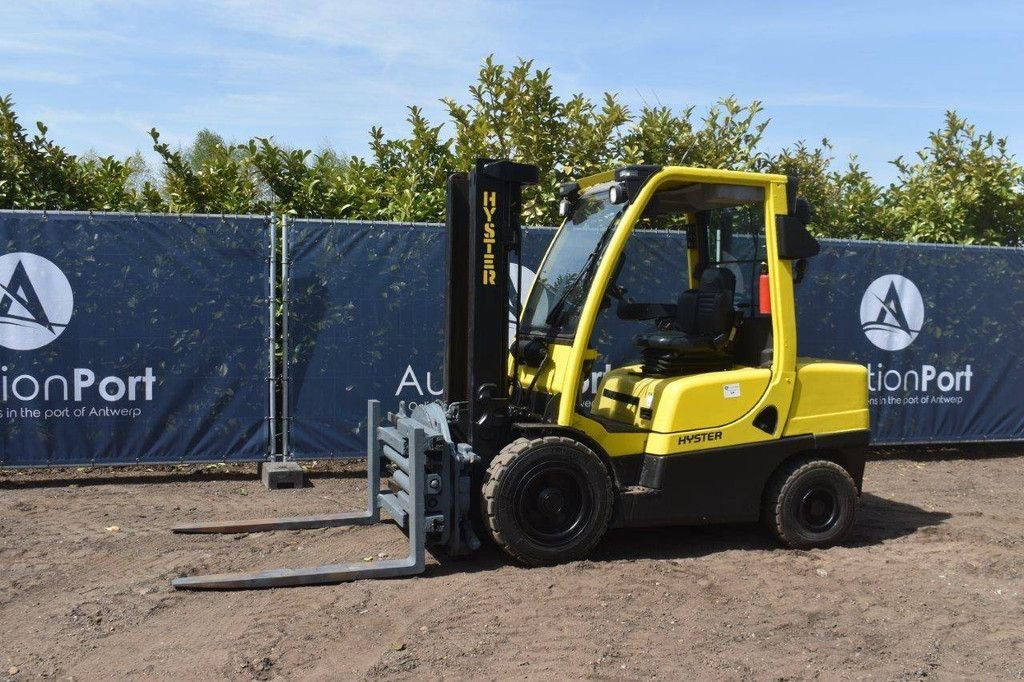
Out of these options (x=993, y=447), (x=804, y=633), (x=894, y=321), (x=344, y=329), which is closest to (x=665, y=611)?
(x=804, y=633)

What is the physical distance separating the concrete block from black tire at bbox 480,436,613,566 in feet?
10.6

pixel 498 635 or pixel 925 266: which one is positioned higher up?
pixel 925 266

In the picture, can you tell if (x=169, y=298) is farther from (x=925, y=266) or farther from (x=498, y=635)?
(x=925, y=266)

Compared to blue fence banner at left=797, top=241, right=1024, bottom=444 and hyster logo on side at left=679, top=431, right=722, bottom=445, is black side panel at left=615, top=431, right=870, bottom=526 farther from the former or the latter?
blue fence banner at left=797, top=241, right=1024, bottom=444

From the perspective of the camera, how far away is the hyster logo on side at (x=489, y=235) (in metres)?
6.29

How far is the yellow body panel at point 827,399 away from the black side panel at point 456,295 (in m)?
2.20

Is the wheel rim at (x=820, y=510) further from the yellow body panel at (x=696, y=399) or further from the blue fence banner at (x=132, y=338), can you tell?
the blue fence banner at (x=132, y=338)

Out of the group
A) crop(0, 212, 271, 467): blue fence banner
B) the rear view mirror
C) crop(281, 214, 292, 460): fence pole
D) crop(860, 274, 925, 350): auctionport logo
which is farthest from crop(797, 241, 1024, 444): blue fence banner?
crop(0, 212, 271, 467): blue fence banner

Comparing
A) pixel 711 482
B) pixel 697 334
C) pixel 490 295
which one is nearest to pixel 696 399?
pixel 697 334

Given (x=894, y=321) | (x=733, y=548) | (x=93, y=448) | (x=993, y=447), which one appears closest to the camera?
(x=733, y=548)

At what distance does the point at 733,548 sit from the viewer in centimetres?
678

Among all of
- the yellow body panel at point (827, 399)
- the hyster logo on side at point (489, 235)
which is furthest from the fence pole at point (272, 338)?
the yellow body panel at point (827, 399)

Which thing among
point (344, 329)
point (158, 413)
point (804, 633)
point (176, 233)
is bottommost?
point (804, 633)

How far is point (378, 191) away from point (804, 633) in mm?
7439
